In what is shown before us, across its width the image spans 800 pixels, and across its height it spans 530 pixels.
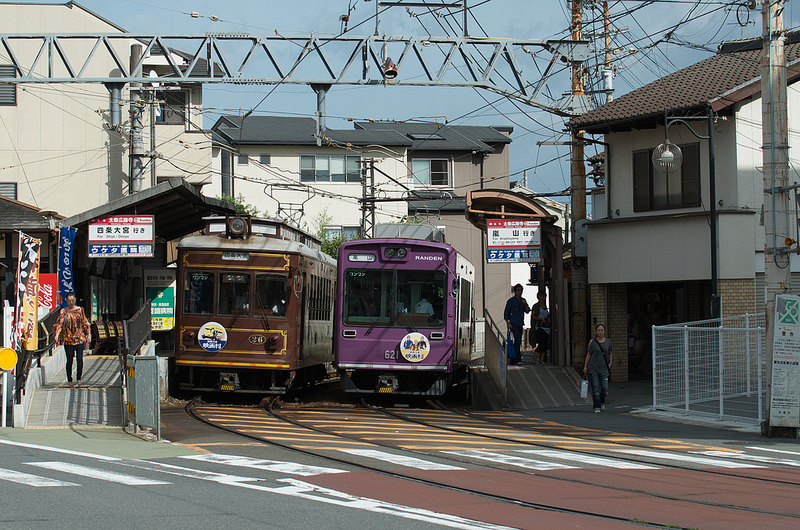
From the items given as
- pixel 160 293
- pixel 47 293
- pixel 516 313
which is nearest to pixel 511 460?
pixel 516 313

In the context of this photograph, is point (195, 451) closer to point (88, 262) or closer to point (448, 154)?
point (88, 262)

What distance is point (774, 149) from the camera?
12883 millimetres

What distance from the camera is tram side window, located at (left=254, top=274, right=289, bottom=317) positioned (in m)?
17.1

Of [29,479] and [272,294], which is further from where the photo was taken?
[272,294]

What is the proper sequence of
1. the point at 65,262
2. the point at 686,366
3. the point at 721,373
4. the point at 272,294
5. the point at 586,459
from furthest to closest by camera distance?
the point at 65,262, the point at 272,294, the point at 686,366, the point at 721,373, the point at 586,459

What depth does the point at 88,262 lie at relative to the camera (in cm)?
2120

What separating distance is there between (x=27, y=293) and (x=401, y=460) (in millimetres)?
7279

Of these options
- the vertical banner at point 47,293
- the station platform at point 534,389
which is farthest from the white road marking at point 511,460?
the vertical banner at point 47,293

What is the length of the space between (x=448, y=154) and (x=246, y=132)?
34.4ft

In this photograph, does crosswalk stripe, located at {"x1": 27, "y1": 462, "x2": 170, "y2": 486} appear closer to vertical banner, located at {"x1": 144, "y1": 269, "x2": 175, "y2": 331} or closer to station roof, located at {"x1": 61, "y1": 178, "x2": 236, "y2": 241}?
station roof, located at {"x1": 61, "y1": 178, "x2": 236, "y2": 241}

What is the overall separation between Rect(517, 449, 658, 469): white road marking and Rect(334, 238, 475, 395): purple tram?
6179mm

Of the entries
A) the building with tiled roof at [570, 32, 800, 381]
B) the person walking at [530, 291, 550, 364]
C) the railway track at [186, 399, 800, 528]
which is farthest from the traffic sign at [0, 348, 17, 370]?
the person walking at [530, 291, 550, 364]

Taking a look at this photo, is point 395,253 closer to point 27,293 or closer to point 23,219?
point 27,293

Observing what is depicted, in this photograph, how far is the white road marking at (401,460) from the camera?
30.0 ft
